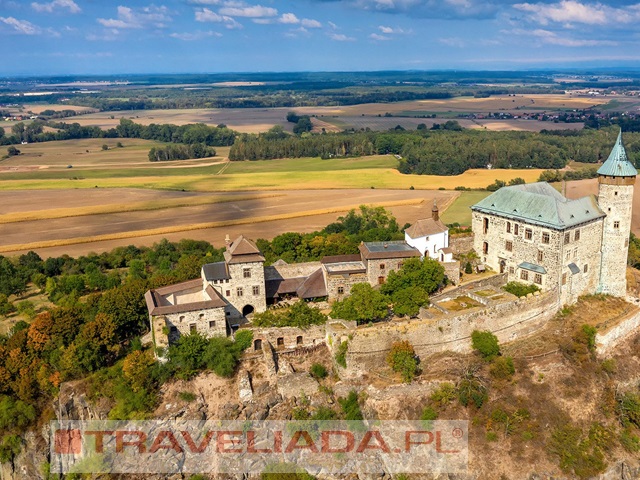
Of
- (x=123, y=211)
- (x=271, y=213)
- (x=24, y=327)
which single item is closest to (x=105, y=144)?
(x=123, y=211)

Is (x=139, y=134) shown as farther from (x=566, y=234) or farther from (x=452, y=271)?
(x=566, y=234)

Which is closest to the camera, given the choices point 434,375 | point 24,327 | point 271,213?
point 434,375

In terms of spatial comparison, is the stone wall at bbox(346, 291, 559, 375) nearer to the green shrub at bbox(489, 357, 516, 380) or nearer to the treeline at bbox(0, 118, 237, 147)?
the green shrub at bbox(489, 357, 516, 380)

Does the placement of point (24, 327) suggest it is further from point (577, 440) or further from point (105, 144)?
point (105, 144)

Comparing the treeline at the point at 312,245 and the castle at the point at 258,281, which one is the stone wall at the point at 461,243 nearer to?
the castle at the point at 258,281

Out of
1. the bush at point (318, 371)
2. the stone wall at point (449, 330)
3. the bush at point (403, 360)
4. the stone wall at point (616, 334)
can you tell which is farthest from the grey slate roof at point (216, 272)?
the stone wall at point (616, 334)

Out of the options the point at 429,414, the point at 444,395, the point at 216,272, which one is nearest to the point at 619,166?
the point at 444,395

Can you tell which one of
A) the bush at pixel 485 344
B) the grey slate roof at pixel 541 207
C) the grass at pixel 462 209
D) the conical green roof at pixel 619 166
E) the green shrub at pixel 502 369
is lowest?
the green shrub at pixel 502 369

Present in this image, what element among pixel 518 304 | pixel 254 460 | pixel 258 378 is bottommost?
pixel 254 460
